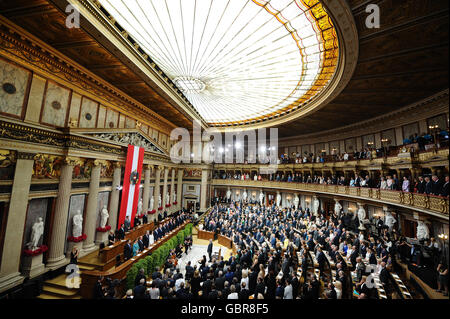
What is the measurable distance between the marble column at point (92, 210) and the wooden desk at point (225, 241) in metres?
8.49

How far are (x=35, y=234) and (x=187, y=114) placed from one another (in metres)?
13.5

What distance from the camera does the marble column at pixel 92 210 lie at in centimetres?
1077

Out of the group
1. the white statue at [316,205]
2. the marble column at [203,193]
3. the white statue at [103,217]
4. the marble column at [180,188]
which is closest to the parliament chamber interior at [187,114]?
the white statue at [103,217]

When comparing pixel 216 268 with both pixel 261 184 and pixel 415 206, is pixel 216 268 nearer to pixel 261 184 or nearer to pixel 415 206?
pixel 415 206

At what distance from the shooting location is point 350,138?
67.2 ft

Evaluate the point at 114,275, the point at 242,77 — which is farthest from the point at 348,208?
the point at 114,275

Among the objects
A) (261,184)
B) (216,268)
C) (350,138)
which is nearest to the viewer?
(216,268)

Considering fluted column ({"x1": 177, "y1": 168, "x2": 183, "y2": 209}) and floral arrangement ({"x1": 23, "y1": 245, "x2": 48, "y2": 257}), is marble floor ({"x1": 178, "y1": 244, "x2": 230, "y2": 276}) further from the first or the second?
fluted column ({"x1": 177, "y1": 168, "x2": 183, "y2": 209})

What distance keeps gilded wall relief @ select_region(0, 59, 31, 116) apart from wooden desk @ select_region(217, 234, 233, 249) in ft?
43.8

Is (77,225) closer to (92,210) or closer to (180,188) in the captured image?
(92,210)

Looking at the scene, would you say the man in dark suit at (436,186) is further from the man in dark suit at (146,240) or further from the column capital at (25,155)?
the column capital at (25,155)

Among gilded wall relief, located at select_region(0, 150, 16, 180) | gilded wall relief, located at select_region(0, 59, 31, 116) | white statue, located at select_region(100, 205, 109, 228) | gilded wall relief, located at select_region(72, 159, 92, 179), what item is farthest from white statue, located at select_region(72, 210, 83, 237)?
gilded wall relief, located at select_region(0, 59, 31, 116)

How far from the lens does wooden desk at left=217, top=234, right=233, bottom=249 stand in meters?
14.1
